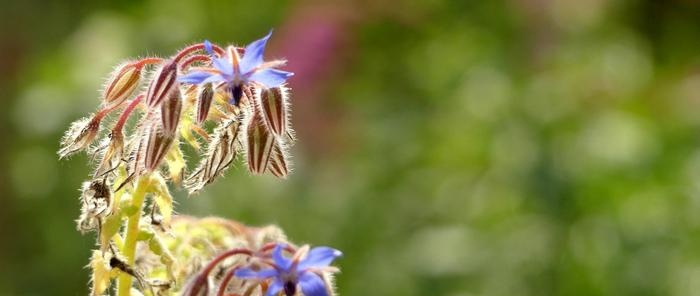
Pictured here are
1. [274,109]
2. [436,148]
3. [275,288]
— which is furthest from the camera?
[436,148]

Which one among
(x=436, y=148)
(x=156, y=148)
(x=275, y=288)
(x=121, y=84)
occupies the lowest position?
(x=275, y=288)

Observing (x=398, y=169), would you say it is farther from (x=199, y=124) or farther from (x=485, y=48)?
(x=199, y=124)

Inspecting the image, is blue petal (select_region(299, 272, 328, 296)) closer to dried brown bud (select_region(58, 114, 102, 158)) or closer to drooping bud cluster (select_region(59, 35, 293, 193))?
drooping bud cluster (select_region(59, 35, 293, 193))

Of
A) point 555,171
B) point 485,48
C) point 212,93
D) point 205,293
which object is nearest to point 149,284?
point 205,293

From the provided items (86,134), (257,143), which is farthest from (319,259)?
(86,134)

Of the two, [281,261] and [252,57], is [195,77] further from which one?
[281,261]

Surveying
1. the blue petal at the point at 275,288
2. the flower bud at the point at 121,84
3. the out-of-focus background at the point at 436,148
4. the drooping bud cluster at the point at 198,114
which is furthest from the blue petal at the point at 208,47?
the out-of-focus background at the point at 436,148

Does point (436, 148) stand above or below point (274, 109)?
above

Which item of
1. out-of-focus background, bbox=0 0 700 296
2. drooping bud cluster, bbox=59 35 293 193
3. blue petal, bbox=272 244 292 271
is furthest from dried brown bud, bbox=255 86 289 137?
out-of-focus background, bbox=0 0 700 296
